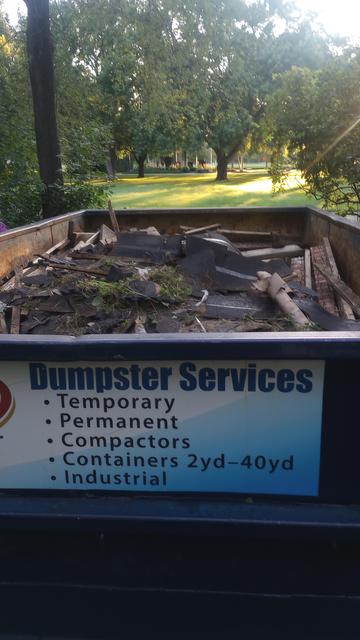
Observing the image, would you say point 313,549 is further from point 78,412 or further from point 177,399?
point 78,412

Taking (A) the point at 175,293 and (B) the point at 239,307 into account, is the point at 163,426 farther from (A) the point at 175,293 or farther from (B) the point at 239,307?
(A) the point at 175,293

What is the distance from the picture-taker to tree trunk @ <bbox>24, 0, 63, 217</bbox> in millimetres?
11226

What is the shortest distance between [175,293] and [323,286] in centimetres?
116

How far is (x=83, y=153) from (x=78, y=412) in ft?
36.5

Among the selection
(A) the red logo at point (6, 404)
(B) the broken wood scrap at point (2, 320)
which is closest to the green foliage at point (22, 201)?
(B) the broken wood scrap at point (2, 320)

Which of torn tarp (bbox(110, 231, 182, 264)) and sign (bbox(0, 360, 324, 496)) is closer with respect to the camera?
sign (bbox(0, 360, 324, 496))

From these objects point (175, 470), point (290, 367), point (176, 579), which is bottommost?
point (176, 579)

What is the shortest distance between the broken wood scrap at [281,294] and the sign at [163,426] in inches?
46.4

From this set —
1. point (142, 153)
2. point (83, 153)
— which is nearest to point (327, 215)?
point (83, 153)

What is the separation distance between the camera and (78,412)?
1725 millimetres

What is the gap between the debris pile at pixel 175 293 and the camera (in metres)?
2.91

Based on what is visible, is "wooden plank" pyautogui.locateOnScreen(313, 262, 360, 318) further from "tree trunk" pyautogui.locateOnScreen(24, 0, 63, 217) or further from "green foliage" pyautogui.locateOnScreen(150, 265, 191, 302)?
"tree trunk" pyautogui.locateOnScreen(24, 0, 63, 217)

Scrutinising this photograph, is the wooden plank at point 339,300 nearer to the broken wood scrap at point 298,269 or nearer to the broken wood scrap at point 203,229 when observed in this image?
the broken wood scrap at point 298,269

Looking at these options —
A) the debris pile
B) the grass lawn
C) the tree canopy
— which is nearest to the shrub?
the tree canopy
